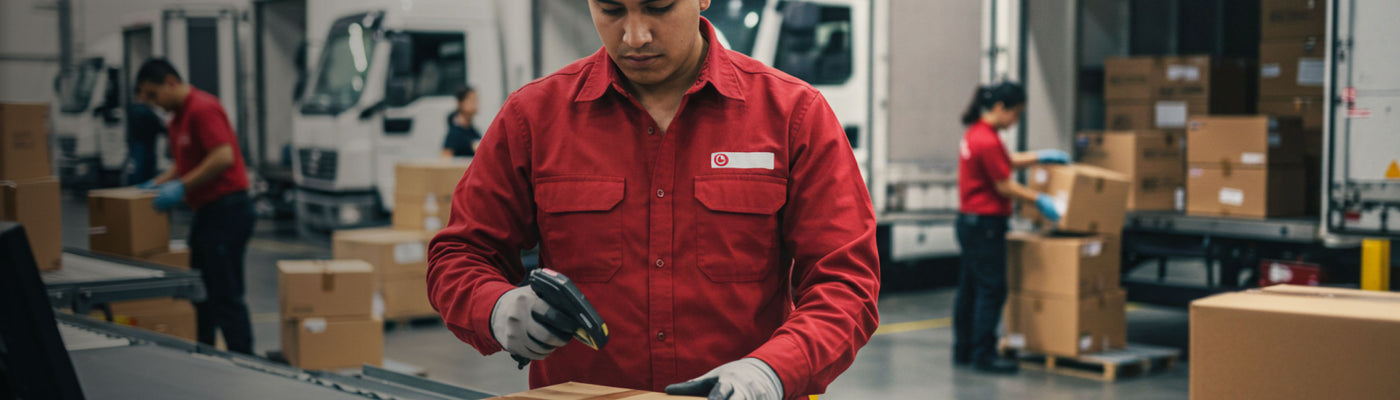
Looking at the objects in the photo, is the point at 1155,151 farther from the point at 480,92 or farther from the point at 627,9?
the point at 627,9

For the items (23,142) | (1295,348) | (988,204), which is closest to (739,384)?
(1295,348)

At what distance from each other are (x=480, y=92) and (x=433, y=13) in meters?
0.82

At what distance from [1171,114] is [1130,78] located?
35 cm

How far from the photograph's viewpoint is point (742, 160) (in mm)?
2016

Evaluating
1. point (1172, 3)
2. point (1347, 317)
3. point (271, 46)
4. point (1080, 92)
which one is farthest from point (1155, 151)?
point (271, 46)

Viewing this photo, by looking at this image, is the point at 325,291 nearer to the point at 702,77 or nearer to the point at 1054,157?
the point at 1054,157

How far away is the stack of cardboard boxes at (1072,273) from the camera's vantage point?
22.0ft

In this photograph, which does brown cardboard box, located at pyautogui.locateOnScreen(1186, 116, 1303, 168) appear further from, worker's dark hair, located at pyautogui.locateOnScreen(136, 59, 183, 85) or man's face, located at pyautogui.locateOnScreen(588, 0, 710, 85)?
man's face, located at pyautogui.locateOnScreen(588, 0, 710, 85)

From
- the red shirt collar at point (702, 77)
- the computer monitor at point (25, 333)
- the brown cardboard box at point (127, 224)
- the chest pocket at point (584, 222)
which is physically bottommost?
the brown cardboard box at point (127, 224)

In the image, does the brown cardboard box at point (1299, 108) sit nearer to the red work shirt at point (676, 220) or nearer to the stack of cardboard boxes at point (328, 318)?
the stack of cardboard boxes at point (328, 318)

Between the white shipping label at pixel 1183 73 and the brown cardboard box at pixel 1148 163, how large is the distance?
17.9 inches

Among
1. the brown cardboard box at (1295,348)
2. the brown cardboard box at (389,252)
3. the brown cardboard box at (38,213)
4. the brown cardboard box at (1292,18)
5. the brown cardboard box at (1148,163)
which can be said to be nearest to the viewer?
the brown cardboard box at (1295,348)

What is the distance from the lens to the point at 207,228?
6305 mm

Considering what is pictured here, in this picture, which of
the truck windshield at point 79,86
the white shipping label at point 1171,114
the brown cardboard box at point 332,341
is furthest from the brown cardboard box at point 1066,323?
the truck windshield at point 79,86
